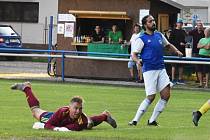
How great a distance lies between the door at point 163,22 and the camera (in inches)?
1032

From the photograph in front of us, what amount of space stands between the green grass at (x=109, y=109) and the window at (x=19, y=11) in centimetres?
2121

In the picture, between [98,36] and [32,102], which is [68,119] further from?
[98,36]

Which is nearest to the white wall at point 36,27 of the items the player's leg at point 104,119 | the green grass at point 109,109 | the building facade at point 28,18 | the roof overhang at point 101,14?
the building facade at point 28,18

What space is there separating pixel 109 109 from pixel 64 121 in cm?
433

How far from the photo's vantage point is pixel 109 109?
54.1ft

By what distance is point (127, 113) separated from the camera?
15.8m

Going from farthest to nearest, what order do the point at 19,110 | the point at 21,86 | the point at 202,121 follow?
the point at 19,110 < the point at 202,121 < the point at 21,86

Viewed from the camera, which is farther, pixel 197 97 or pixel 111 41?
pixel 111 41

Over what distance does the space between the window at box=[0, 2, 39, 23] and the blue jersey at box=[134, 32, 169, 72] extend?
3169cm

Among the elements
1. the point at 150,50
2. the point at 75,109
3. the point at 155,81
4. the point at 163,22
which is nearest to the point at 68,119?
the point at 75,109

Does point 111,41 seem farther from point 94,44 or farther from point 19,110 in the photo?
point 19,110

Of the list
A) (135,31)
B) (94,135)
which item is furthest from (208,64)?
(94,135)

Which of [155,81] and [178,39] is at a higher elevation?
[178,39]

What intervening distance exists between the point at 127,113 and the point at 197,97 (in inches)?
194
